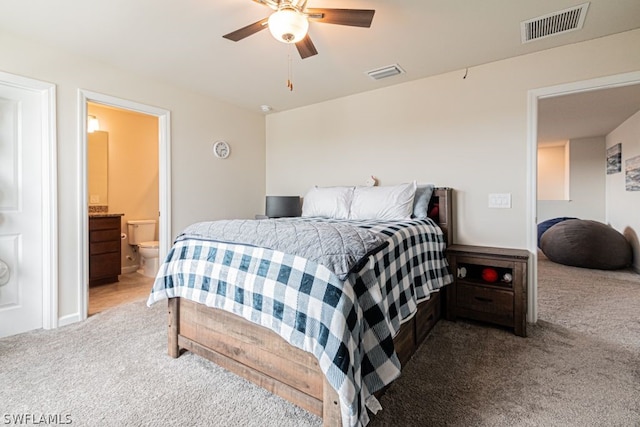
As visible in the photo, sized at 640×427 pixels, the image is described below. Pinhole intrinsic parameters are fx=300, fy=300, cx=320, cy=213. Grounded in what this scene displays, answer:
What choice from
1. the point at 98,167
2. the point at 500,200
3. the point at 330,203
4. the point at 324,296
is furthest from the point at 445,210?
the point at 98,167

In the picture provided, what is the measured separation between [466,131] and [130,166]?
4.44 meters

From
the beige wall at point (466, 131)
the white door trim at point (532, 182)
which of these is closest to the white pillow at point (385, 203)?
the beige wall at point (466, 131)

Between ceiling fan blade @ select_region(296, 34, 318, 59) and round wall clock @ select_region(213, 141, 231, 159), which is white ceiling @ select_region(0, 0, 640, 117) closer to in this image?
ceiling fan blade @ select_region(296, 34, 318, 59)

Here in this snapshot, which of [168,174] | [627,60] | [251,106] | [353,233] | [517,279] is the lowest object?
[517,279]

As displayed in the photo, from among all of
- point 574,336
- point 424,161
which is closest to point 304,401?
point 574,336

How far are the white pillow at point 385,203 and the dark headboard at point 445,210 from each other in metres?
A: 0.27

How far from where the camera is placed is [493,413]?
1.46m

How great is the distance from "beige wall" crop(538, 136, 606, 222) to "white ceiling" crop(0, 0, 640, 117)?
5162 millimetres

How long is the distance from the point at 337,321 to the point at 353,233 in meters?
0.42

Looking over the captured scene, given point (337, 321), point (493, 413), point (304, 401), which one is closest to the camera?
point (337, 321)

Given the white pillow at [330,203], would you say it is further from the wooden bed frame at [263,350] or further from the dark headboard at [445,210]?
the wooden bed frame at [263,350]

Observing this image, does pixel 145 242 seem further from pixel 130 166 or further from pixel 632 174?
pixel 632 174

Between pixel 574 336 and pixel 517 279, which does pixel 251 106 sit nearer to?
pixel 517 279

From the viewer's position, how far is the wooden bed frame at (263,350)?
132 centimetres
